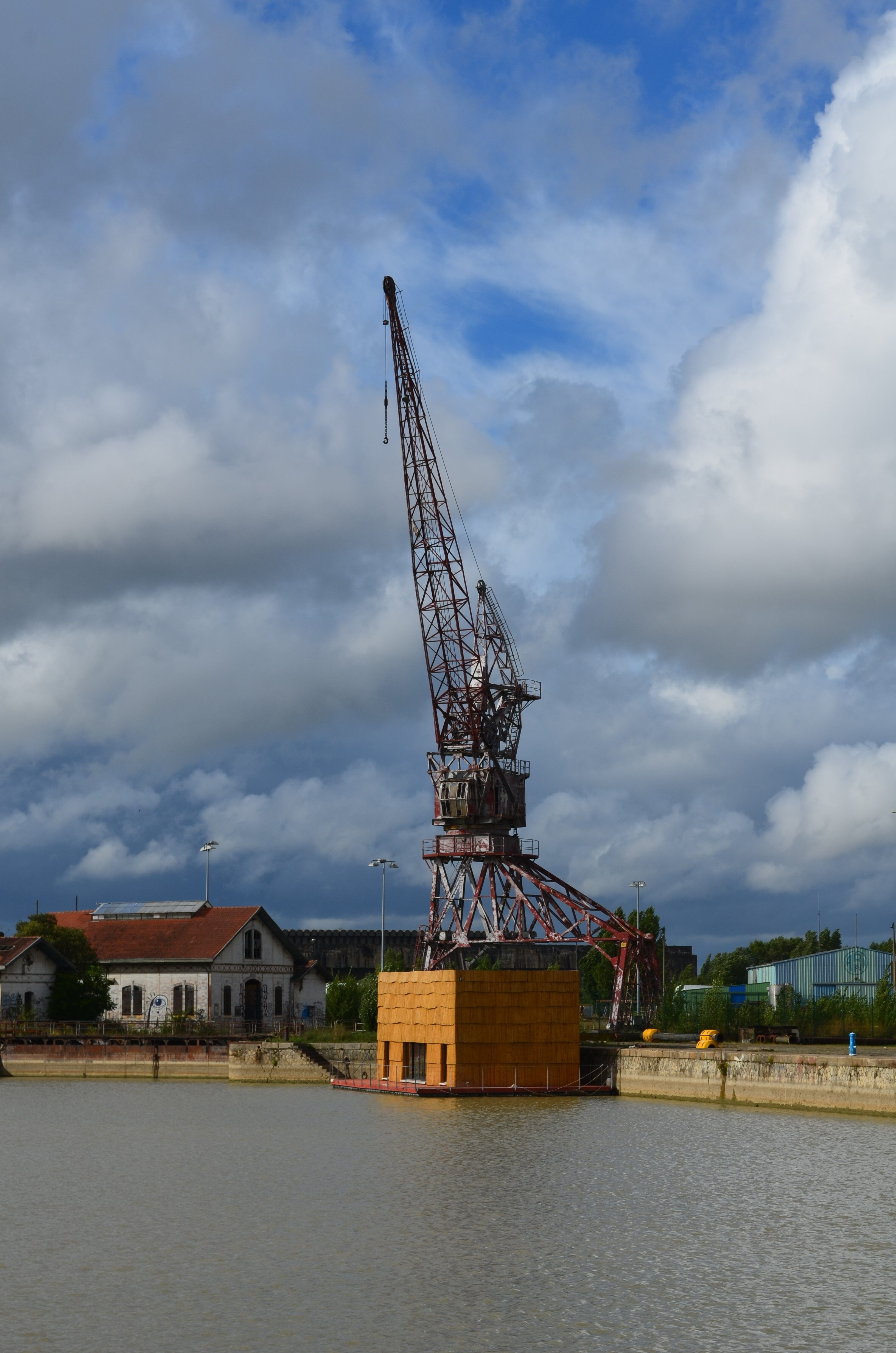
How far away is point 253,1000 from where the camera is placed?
94750 mm

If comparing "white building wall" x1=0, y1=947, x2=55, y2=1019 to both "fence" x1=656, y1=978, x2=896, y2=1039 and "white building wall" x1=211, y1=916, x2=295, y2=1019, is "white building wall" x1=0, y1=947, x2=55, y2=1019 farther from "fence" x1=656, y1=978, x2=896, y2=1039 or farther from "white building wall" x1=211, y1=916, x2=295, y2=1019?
"fence" x1=656, y1=978, x2=896, y2=1039

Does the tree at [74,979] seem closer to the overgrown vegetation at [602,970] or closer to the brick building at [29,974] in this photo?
the brick building at [29,974]

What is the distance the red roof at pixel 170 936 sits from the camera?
93938 millimetres

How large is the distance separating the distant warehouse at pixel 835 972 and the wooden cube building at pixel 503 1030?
43.8 metres

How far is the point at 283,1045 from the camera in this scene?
74750mm

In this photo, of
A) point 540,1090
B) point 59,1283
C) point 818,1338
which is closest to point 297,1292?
point 59,1283

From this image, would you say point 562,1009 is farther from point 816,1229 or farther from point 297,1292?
point 297,1292

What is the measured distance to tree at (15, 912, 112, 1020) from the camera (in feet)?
293

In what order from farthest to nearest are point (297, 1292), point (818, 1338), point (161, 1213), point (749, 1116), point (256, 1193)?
point (749, 1116) < point (256, 1193) < point (161, 1213) < point (297, 1292) < point (818, 1338)

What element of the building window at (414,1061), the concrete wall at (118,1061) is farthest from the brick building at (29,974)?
the building window at (414,1061)

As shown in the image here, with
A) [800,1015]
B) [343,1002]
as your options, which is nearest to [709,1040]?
[800,1015]

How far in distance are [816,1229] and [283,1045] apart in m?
46.0

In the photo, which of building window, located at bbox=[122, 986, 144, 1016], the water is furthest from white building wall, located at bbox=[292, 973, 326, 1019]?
the water

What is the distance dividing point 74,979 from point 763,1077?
156 feet
